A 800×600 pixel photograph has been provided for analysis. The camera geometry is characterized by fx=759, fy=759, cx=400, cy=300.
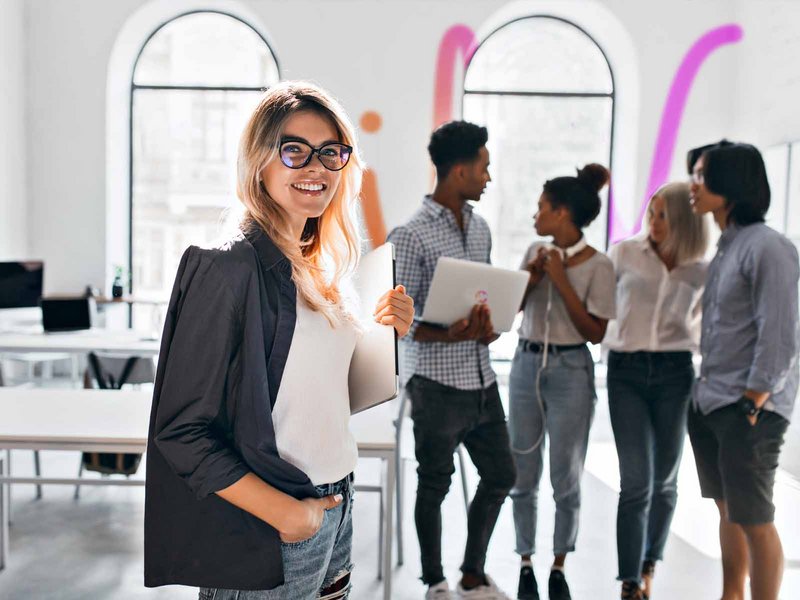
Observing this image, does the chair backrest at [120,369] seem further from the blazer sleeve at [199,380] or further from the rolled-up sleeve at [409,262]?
the blazer sleeve at [199,380]

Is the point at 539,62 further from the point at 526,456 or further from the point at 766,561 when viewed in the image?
the point at 766,561

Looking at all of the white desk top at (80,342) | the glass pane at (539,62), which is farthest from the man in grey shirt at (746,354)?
the glass pane at (539,62)

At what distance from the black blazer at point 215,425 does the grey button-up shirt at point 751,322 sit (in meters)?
1.62

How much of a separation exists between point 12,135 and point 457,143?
15.6ft

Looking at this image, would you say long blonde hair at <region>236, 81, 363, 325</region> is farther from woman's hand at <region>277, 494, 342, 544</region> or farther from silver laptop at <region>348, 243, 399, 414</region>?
woman's hand at <region>277, 494, 342, 544</region>

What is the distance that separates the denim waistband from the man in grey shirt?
4.73ft

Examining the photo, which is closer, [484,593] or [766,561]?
[766,561]

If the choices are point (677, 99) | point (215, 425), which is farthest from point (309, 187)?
point (677, 99)

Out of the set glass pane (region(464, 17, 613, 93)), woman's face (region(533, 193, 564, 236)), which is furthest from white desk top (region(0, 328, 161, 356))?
glass pane (region(464, 17, 613, 93))

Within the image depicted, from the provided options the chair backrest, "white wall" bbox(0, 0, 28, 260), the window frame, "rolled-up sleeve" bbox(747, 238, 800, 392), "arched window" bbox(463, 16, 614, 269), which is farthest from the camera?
"arched window" bbox(463, 16, 614, 269)

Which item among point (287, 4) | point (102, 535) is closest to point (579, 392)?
point (102, 535)

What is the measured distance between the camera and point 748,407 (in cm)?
221

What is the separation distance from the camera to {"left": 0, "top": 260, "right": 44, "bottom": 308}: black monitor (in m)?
4.93

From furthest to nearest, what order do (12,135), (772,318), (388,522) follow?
(12,135) < (388,522) < (772,318)
